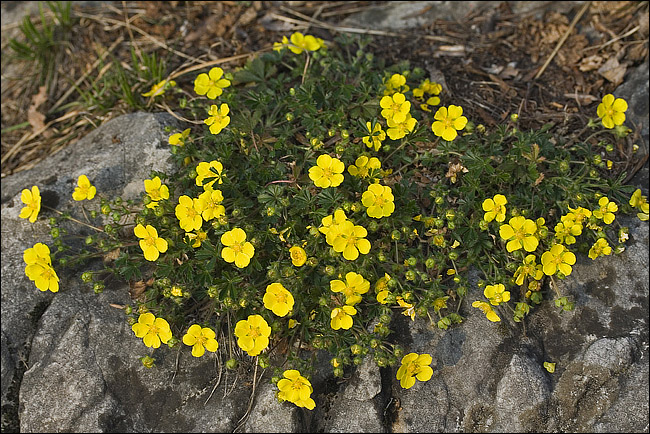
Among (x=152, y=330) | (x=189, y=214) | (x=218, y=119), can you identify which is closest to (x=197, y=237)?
(x=189, y=214)

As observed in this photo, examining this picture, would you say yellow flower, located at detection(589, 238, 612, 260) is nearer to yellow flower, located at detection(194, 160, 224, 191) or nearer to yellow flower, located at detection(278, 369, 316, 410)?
yellow flower, located at detection(278, 369, 316, 410)

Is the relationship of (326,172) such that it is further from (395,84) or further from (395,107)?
(395,84)

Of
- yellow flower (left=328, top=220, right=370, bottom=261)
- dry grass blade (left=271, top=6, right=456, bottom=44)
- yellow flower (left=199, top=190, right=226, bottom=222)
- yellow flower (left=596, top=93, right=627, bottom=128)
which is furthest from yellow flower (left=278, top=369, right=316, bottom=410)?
dry grass blade (left=271, top=6, right=456, bottom=44)

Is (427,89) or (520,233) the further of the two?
(427,89)

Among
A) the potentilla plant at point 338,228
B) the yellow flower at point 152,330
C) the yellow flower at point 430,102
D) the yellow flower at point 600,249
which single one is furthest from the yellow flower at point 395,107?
the yellow flower at point 152,330

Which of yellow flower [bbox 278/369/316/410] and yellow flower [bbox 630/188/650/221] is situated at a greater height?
yellow flower [bbox 630/188/650/221]

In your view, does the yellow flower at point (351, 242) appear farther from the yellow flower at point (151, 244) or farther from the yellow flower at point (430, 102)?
the yellow flower at point (430, 102)
